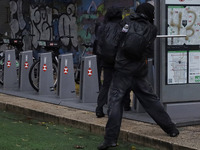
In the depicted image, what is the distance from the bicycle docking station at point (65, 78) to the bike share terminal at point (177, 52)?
3.32m

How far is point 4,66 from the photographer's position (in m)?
12.2

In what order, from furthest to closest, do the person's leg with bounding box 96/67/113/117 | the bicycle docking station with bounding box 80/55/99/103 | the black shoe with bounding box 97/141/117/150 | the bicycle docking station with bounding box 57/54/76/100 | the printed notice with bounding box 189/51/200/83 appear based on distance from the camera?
the bicycle docking station with bounding box 57/54/76/100 → the bicycle docking station with bounding box 80/55/99/103 → the person's leg with bounding box 96/67/113/117 → the printed notice with bounding box 189/51/200/83 → the black shoe with bounding box 97/141/117/150

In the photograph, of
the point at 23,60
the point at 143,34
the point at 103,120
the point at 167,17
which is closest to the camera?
the point at 143,34

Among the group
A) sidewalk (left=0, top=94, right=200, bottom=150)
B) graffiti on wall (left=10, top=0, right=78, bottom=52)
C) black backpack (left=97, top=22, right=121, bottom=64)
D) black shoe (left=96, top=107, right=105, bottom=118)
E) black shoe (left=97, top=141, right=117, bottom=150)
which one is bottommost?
black shoe (left=97, top=141, right=117, bottom=150)

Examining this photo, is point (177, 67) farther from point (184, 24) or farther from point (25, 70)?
point (25, 70)

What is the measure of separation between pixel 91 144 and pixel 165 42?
176 cm

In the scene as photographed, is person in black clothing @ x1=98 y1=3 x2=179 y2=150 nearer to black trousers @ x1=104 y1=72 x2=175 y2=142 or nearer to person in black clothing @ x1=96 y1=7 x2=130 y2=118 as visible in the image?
black trousers @ x1=104 y1=72 x2=175 y2=142

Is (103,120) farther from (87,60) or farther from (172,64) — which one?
(87,60)

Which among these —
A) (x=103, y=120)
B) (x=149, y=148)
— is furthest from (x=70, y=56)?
(x=149, y=148)

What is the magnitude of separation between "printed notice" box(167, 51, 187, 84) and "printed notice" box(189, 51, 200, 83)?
9cm

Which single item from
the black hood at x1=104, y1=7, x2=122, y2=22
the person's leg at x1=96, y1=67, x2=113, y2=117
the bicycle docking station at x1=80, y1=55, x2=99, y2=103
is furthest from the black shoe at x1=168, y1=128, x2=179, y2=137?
the bicycle docking station at x1=80, y1=55, x2=99, y2=103

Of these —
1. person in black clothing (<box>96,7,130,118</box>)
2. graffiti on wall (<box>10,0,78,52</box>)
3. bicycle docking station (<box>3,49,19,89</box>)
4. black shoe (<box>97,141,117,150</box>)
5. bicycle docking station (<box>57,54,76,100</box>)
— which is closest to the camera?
black shoe (<box>97,141,117,150</box>)

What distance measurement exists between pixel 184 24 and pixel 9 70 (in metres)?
5.80

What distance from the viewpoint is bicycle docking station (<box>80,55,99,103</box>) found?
32.4ft
